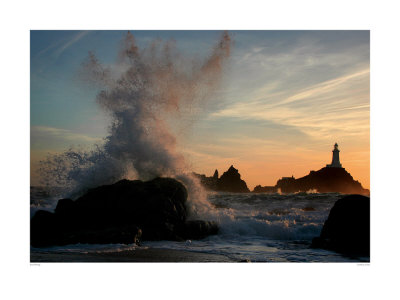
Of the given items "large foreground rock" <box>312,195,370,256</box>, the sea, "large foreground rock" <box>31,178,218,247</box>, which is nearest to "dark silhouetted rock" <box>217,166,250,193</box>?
the sea

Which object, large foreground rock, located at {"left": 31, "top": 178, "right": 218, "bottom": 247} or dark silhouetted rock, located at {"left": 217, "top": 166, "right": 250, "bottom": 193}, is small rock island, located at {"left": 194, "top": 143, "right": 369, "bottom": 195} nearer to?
dark silhouetted rock, located at {"left": 217, "top": 166, "right": 250, "bottom": 193}

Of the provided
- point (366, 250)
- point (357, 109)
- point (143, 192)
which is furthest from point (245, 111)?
point (366, 250)

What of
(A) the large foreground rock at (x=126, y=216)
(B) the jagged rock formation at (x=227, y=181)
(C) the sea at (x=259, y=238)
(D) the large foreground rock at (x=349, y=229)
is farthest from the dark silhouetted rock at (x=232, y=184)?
(D) the large foreground rock at (x=349, y=229)

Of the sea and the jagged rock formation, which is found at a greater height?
the jagged rock formation

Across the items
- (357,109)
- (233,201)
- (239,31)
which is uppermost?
(239,31)

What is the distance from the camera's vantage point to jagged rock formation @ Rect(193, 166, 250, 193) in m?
10.3

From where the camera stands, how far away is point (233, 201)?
16641mm

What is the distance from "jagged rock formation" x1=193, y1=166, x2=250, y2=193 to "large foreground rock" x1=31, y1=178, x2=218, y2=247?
146 centimetres

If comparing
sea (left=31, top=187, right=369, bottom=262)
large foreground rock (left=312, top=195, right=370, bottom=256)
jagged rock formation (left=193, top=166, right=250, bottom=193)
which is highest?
jagged rock formation (left=193, top=166, right=250, bottom=193)

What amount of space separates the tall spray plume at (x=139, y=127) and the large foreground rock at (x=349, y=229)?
3.58 meters

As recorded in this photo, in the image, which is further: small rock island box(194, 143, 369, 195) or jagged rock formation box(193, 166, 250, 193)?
small rock island box(194, 143, 369, 195)

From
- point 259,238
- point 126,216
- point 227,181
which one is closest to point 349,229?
point 259,238

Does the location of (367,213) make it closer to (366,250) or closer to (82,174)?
(366,250)

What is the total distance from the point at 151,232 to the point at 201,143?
97.4 inches
